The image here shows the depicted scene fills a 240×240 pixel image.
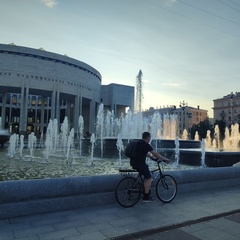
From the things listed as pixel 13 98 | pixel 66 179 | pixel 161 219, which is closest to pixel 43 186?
pixel 66 179

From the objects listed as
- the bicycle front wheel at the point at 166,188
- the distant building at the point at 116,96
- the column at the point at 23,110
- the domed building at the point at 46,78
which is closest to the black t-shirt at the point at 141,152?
the bicycle front wheel at the point at 166,188

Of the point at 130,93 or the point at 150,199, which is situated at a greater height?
the point at 130,93

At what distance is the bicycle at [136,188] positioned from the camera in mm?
5527

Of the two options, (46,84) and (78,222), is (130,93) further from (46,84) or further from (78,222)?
(78,222)

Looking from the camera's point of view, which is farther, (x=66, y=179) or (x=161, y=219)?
(x=66, y=179)

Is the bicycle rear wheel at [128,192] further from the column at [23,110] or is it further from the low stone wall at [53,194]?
the column at [23,110]

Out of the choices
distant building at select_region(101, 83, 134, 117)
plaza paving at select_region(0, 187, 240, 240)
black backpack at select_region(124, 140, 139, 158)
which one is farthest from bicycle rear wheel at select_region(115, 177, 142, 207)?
distant building at select_region(101, 83, 134, 117)

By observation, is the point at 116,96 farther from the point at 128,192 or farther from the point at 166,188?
the point at 128,192

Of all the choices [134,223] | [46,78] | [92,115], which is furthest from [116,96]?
[134,223]

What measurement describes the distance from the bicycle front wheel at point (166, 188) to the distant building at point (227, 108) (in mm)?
95239

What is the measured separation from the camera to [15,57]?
5297 cm

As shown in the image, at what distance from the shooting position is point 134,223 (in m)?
→ 4.47

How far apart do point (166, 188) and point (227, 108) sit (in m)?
104

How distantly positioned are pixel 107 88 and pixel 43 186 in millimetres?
75185
